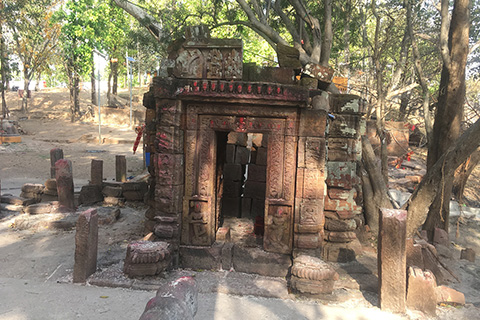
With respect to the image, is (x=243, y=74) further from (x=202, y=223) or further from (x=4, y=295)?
(x=4, y=295)

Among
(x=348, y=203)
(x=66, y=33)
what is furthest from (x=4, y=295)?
(x=66, y=33)

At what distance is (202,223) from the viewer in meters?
5.80

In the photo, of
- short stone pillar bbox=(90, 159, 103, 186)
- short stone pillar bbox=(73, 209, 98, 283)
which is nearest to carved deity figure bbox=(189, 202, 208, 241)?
short stone pillar bbox=(73, 209, 98, 283)

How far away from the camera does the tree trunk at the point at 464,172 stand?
8.51 m

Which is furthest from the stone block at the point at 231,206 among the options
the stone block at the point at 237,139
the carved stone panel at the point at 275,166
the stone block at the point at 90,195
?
the stone block at the point at 90,195

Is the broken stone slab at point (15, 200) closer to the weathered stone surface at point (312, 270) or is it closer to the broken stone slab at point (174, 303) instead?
the weathered stone surface at point (312, 270)

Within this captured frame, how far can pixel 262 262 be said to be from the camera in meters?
5.59

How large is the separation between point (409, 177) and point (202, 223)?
11.3 metres

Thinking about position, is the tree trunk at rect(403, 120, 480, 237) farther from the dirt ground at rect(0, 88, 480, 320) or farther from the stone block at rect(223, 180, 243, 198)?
the stone block at rect(223, 180, 243, 198)

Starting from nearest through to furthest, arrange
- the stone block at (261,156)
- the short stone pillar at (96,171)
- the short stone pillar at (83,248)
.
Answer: the short stone pillar at (83,248), the stone block at (261,156), the short stone pillar at (96,171)

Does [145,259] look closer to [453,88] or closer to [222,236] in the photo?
[222,236]

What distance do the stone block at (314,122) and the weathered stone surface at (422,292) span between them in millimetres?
2359

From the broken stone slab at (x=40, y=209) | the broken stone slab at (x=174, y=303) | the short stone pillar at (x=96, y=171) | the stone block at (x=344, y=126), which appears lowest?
the broken stone slab at (x=40, y=209)

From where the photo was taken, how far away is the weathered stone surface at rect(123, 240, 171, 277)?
5078 mm
